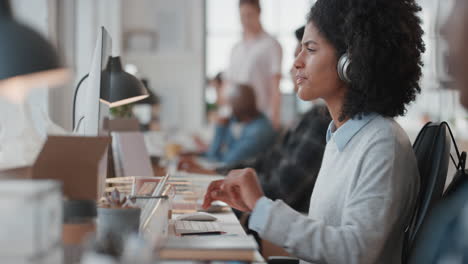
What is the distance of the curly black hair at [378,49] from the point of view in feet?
4.16

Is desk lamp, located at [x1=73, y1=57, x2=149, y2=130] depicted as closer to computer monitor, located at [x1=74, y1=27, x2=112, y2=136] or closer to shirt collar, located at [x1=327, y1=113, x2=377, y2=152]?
computer monitor, located at [x1=74, y1=27, x2=112, y2=136]

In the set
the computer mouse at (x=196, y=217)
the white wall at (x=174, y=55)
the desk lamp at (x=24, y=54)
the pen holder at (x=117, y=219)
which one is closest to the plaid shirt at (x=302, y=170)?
the computer mouse at (x=196, y=217)

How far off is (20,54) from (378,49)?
77 centimetres

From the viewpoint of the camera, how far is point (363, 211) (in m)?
1.14

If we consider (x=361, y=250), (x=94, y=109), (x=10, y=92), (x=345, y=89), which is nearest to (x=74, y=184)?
(x=10, y=92)

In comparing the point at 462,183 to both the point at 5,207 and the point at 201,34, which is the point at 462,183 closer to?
the point at 5,207

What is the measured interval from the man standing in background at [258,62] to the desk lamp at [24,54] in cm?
326

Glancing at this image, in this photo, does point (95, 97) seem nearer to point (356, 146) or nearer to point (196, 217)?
point (196, 217)

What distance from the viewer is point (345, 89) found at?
139 cm

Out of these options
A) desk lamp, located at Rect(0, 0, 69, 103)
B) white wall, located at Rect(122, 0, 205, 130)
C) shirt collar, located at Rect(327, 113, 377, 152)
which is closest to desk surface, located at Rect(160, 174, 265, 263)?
shirt collar, located at Rect(327, 113, 377, 152)

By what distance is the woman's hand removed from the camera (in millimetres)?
1235

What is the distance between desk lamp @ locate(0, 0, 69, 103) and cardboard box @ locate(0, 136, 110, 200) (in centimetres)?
12

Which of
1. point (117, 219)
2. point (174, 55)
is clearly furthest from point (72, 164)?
point (174, 55)

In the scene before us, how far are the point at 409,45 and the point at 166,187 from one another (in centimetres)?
62
